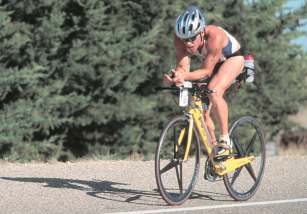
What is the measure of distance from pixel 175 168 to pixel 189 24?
1.24 metres

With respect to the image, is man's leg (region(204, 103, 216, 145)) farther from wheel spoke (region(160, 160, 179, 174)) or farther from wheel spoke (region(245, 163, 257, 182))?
wheel spoke (region(245, 163, 257, 182))

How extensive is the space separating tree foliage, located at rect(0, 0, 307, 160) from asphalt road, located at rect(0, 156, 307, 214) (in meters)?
5.39

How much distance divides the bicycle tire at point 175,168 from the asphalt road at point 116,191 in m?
0.11

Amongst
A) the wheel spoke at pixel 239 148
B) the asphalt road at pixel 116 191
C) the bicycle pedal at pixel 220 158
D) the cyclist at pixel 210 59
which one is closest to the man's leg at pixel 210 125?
the cyclist at pixel 210 59

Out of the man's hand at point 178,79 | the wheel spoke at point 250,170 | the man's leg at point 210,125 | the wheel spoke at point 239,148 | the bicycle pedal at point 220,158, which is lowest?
the wheel spoke at point 250,170

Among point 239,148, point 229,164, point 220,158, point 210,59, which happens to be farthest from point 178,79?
point 239,148

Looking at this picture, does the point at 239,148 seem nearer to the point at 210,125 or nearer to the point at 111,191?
the point at 210,125

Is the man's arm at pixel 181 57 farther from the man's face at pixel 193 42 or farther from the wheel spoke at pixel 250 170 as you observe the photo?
the wheel spoke at pixel 250 170

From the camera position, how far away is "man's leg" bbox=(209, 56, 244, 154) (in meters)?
6.85

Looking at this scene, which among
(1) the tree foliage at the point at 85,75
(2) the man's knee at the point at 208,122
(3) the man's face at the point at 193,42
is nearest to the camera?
(3) the man's face at the point at 193,42

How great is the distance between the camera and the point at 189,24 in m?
6.62

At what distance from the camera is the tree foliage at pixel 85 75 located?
1565 centimetres

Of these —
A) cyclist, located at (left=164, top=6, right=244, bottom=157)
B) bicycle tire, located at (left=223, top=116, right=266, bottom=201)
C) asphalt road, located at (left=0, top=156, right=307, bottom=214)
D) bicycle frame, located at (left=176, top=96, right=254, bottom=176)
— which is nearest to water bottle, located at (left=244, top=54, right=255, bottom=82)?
cyclist, located at (left=164, top=6, right=244, bottom=157)

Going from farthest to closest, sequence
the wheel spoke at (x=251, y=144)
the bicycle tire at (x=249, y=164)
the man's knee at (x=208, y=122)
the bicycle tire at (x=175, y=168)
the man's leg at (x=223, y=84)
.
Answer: the wheel spoke at (x=251, y=144) → the bicycle tire at (x=249, y=164) → the man's knee at (x=208, y=122) → the man's leg at (x=223, y=84) → the bicycle tire at (x=175, y=168)
